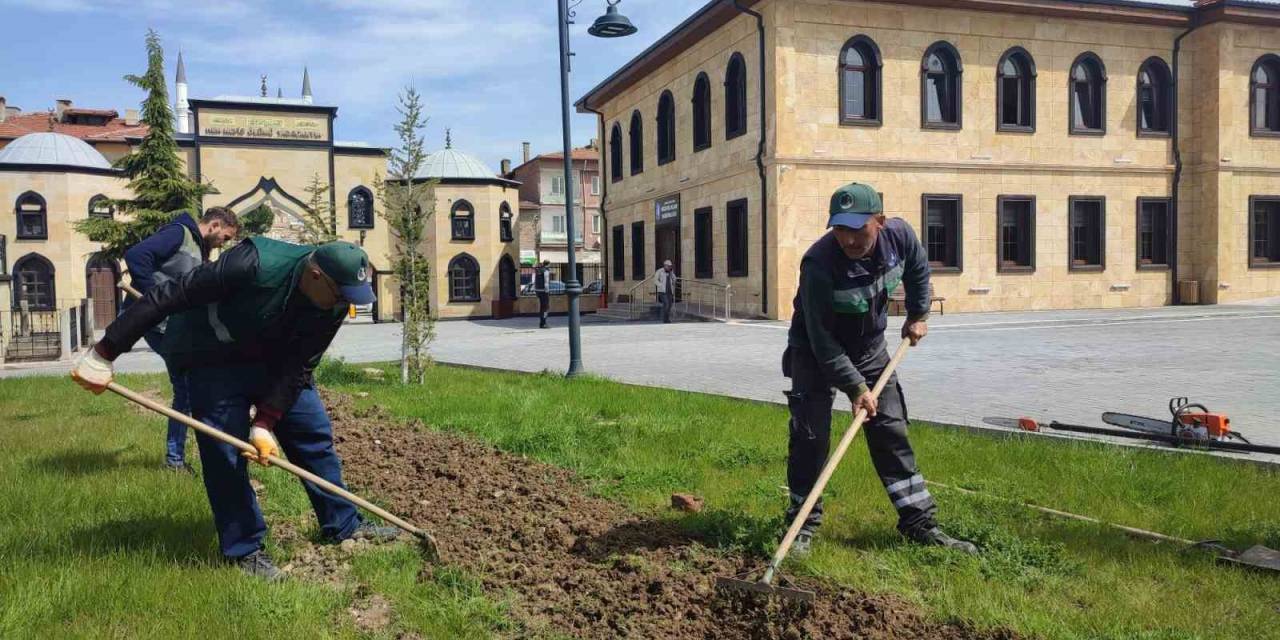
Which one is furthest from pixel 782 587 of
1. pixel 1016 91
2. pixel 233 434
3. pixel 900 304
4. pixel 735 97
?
pixel 1016 91

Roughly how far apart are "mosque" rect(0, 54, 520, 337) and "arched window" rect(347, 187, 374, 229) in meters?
0.04

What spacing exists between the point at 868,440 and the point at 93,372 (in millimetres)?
3555

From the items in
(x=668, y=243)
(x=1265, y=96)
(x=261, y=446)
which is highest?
(x=1265, y=96)

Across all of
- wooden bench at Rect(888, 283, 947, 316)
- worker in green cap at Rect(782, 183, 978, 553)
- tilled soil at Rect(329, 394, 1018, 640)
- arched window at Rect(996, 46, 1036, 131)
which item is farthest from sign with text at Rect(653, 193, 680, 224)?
worker in green cap at Rect(782, 183, 978, 553)

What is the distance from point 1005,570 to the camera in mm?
3762

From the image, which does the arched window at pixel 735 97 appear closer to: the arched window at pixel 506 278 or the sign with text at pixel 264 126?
the arched window at pixel 506 278

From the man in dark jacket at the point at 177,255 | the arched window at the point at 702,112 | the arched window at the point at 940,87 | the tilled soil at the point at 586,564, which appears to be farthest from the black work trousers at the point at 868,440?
the arched window at the point at 702,112

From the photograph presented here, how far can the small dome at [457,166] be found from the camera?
115ft

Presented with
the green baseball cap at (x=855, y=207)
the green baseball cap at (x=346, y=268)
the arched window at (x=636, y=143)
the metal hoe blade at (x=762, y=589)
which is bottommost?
the metal hoe blade at (x=762, y=589)

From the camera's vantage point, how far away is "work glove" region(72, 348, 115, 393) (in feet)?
11.8

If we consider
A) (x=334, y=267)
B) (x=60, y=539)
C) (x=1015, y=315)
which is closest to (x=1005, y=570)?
(x=334, y=267)

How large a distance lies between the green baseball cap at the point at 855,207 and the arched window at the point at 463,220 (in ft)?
103

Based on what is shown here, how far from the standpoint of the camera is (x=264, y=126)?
32.3 m

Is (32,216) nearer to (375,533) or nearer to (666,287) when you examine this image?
(666,287)
